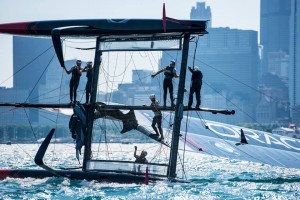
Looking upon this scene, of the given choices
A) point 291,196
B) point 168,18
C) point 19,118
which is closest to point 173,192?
point 291,196

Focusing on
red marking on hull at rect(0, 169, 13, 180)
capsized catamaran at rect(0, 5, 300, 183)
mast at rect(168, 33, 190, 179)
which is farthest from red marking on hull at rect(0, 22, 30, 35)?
mast at rect(168, 33, 190, 179)

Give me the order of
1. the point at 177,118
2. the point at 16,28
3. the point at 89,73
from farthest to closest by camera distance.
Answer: the point at 89,73 < the point at 16,28 < the point at 177,118

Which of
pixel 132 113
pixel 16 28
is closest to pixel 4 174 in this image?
pixel 132 113

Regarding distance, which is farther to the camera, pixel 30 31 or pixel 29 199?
pixel 30 31

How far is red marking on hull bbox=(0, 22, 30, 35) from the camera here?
25609 millimetres

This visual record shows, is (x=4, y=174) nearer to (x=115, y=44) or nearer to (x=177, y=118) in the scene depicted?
(x=115, y=44)

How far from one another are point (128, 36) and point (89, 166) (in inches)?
155

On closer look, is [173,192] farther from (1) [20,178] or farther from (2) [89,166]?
(1) [20,178]

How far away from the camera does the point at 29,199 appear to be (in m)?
21.7

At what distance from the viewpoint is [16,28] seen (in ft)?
84.1

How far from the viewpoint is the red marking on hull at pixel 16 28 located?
2561cm

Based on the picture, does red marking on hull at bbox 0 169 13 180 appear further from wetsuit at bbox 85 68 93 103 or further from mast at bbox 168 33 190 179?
mast at bbox 168 33 190 179

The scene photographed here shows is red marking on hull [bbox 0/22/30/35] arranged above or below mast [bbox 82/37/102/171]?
above

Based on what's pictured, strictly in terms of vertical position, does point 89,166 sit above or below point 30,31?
below
